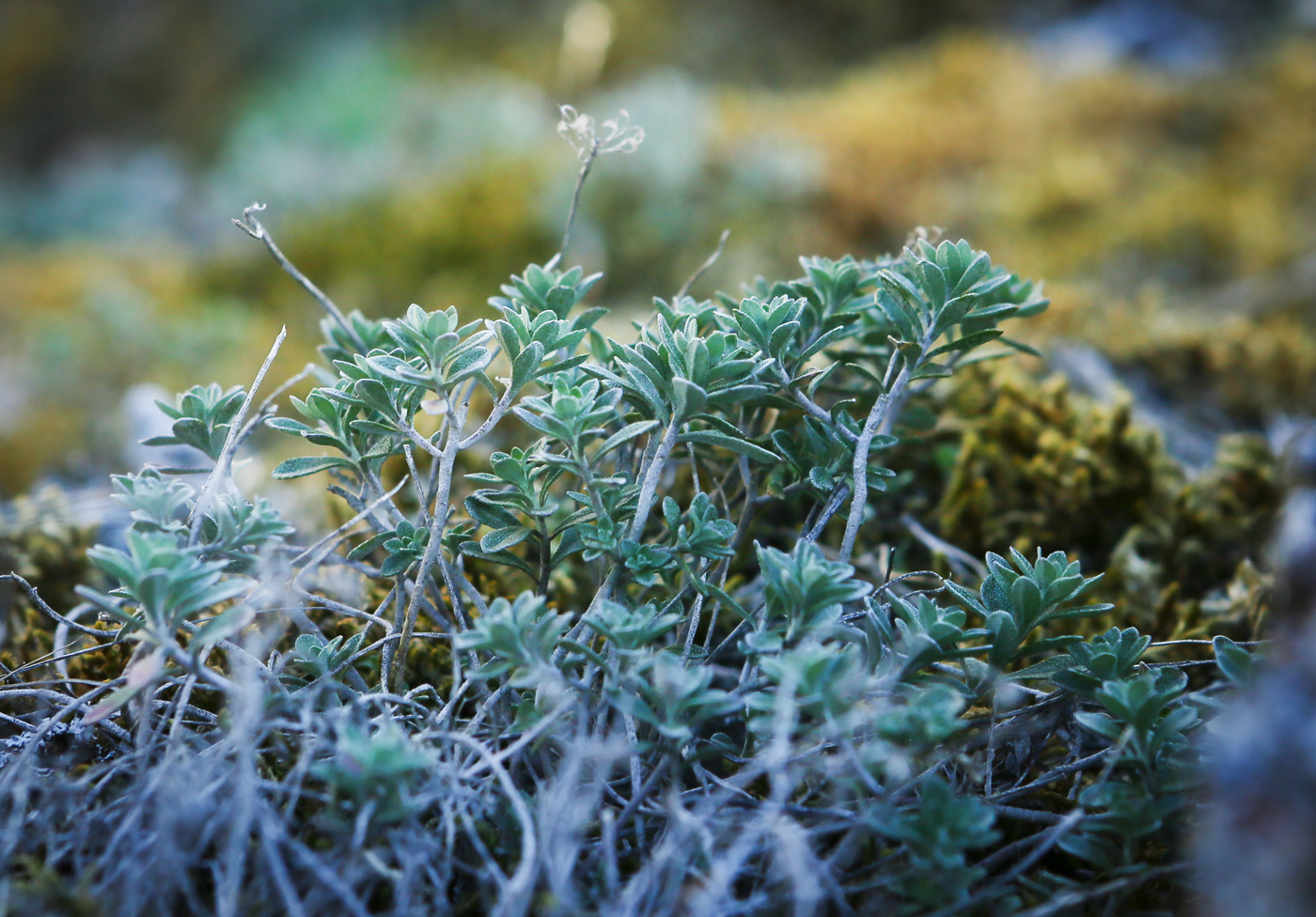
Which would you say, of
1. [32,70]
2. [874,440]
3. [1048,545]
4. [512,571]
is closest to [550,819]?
[874,440]

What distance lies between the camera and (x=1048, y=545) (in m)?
1.93

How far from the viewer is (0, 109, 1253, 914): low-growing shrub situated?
0.96 meters

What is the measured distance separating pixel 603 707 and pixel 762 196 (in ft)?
11.7

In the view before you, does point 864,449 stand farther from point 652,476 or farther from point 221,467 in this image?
point 221,467

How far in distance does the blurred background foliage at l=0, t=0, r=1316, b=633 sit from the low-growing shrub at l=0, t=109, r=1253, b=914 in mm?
684

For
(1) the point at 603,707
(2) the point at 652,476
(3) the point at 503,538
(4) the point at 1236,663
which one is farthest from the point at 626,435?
(4) the point at 1236,663

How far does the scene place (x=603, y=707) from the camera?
1.13 metres

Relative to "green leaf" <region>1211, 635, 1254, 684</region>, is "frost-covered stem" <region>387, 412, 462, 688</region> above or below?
above

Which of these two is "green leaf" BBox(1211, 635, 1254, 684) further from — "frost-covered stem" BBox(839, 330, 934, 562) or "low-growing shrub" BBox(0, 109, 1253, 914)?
"frost-covered stem" BBox(839, 330, 934, 562)

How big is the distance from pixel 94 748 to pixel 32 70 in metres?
9.70

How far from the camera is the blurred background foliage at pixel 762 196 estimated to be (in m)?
2.06

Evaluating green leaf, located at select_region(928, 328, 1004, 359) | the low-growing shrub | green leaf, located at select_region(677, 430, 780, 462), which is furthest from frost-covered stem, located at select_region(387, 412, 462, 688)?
green leaf, located at select_region(928, 328, 1004, 359)

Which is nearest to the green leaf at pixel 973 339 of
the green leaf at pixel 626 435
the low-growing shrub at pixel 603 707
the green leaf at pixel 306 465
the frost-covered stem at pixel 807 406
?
the low-growing shrub at pixel 603 707

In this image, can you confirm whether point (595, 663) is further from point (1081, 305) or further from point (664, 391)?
point (1081, 305)
